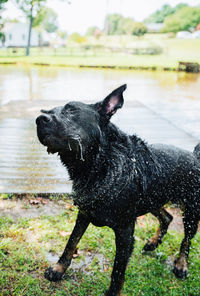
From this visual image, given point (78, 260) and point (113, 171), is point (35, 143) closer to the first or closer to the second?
point (78, 260)

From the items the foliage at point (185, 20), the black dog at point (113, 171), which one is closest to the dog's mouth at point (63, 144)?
the black dog at point (113, 171)

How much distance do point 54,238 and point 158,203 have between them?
4.72 feet

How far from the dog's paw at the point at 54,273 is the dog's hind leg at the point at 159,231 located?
42.0 inches

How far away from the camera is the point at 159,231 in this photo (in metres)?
3.51

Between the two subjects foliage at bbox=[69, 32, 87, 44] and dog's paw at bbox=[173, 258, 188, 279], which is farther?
foliage at bbox=[69, 32, 87, 44]

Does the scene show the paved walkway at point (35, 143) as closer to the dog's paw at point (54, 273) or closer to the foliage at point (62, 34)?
the dog's paw at point (54, 273)

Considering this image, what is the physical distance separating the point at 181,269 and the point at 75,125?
2.12 m

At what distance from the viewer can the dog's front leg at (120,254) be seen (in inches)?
101

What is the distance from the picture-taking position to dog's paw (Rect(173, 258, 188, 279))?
312cm

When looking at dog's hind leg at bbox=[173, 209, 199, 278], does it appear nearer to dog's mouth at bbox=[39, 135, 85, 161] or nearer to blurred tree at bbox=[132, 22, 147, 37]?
dog's mouth at bbox=[39, 135, 85, 161]

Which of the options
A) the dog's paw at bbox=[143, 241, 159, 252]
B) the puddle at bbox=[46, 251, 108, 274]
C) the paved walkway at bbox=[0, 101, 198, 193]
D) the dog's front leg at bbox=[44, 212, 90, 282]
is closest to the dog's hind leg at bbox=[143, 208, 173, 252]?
the dog's paw at bbox=[143, 241, 159, 252]

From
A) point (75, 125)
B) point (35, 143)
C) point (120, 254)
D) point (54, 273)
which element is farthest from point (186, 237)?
point (35, 143)

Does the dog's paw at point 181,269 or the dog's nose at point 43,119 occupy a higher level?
the dog's nose at point 43,119

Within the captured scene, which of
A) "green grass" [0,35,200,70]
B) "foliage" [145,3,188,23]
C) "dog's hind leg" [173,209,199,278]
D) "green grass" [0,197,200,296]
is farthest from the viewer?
"foliage" [145,3,188,23]
